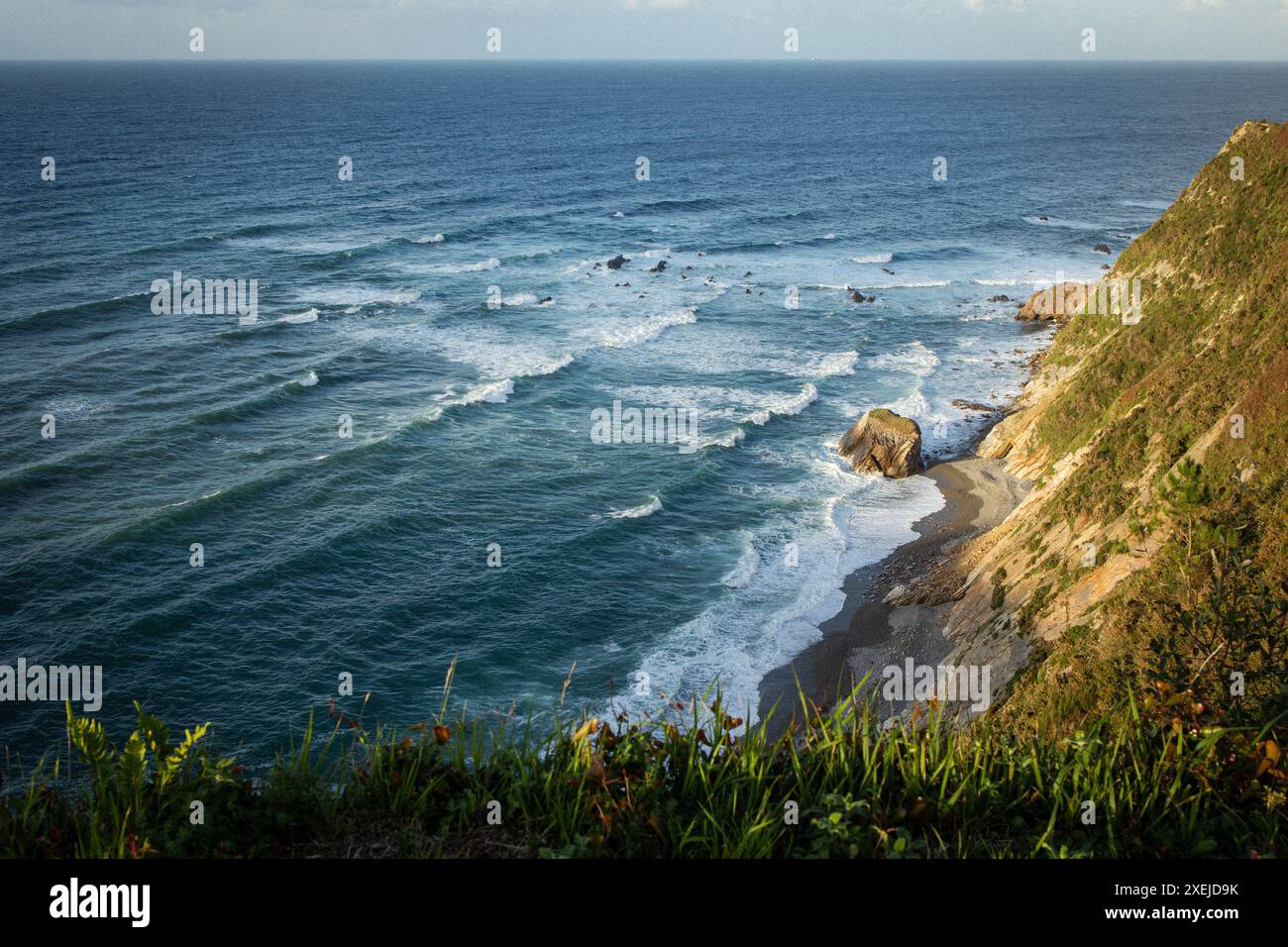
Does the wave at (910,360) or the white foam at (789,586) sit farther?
the wave at (910,360)

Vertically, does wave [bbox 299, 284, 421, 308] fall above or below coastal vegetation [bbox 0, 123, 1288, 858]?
above

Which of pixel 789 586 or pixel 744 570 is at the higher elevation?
pixel 744 570

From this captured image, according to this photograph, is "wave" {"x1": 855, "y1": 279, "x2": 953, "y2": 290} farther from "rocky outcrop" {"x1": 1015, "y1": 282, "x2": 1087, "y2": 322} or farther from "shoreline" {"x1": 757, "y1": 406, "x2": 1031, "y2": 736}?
"shoreline" {"x1": 757, "y1": 406, "x2": 1031, "y2": 736}

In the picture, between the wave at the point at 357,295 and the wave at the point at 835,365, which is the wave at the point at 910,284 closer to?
the wave at the point at 835,365

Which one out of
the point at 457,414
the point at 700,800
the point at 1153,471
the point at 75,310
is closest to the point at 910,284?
the point at 457,414

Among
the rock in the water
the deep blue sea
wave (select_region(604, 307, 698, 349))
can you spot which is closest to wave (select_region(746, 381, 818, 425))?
the deep blue sea

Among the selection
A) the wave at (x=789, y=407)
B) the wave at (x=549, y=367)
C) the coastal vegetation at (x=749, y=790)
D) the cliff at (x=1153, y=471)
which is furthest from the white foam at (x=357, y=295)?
the coastal vegetation at (x=749, y=790)

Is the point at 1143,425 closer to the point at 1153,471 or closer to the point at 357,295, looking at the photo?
the point at 1153,471
